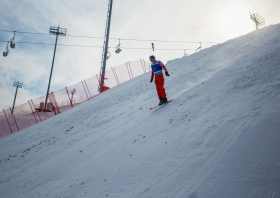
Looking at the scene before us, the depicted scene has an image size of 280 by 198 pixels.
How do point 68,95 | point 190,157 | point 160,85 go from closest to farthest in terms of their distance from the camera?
point 190,157
point 160,85
point 68,95

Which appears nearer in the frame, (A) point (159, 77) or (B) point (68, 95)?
(A) point (159, 77)

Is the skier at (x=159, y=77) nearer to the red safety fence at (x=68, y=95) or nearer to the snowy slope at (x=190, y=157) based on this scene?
the snowy slope at (x=190, y=157)

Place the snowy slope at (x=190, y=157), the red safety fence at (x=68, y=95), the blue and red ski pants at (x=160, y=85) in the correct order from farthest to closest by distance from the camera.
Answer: the red safety fence at (x=68, y=95)
the blue and red ski pants at (x=160, y=85)
the snowy slope at (x=190, y=157)

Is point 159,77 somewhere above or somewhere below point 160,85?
above

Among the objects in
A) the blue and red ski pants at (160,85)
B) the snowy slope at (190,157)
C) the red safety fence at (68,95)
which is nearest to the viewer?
the snowy slope at (190,157)

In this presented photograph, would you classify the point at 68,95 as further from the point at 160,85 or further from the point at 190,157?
the point at 190,157

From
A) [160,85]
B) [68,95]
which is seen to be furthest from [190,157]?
[68,95]

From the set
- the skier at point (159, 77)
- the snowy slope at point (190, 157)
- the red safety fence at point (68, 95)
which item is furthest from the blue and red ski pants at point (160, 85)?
the red safety fence at point (68, 95)

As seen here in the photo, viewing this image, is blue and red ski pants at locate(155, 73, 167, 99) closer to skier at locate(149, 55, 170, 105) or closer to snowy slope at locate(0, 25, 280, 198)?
skier at locate(149, 55, 170, 105)

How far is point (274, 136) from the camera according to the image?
2484 millimetres

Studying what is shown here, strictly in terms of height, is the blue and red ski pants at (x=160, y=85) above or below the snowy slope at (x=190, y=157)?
above

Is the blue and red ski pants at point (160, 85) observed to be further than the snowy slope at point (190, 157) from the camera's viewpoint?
Yes

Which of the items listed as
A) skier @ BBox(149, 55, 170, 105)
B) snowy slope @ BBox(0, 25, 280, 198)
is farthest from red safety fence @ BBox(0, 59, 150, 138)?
snowy slope @ BBox(0, 25, 280, 198)

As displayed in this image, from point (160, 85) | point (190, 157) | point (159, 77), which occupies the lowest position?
point (190, 157)
